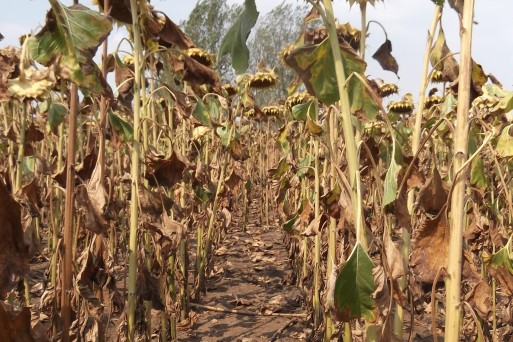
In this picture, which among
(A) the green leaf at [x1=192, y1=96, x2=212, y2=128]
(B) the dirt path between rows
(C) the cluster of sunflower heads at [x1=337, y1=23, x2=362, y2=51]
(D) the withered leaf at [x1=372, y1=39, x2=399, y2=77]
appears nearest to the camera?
(D) the withered leaf at [x1=372, y1=39, x2=399, y2=77]

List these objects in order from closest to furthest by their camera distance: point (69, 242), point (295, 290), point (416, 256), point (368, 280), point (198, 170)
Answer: point (368, 280) → point (416, 256) → point (69, 242) → point (198, 170) → point (295, 290)

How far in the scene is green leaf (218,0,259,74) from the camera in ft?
2.90

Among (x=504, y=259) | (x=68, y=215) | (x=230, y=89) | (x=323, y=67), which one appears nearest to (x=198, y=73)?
(x=68, y=215)

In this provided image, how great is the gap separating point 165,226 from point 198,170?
982 millimetres

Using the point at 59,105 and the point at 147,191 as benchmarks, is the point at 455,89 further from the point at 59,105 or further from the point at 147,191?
the point at 59,105

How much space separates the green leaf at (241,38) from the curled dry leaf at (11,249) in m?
0.41

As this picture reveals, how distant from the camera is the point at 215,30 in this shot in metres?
20.6

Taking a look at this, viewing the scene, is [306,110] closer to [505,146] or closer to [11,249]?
[505,146]

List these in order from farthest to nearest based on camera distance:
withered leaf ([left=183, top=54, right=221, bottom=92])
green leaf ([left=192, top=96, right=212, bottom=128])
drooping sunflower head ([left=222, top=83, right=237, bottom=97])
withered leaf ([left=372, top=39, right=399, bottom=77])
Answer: drooping sunflower head ([left=222, top=83, right=237, bottom=97]) < green leaf ([left=192, top=96, right=212, bottom=128]) < withered leaf ([left=183, top=54, right=221, bottom=92]) < withered leaf ([left=372, top=39, right=399, bottom=77])

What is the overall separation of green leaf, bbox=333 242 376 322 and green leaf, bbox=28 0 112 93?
52cm

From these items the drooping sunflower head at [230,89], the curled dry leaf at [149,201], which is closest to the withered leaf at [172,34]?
the curled dry leaf at [149,201]

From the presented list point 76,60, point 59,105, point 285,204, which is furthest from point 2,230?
point 285,204

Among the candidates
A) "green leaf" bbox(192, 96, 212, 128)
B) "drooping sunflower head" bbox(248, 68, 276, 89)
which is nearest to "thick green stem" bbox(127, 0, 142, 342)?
"green leaf" bbox(192, 96, 212, 128)

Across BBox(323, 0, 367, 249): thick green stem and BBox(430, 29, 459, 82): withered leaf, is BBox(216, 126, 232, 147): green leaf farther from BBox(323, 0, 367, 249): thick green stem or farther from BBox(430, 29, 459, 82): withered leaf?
BBox(323, 0, 367, 249): thick green stem
